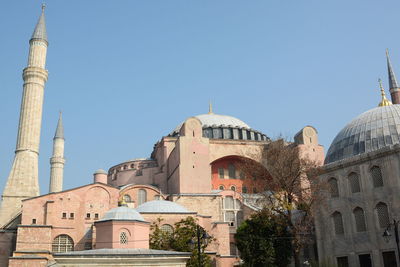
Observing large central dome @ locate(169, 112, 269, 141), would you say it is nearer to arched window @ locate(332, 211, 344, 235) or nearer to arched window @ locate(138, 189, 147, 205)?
arched window @ locate(138, 189, 147, 205)

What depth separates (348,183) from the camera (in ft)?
78.5

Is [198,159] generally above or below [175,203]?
above

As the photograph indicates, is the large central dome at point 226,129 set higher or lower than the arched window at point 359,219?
higher

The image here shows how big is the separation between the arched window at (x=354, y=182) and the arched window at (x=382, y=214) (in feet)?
4.72

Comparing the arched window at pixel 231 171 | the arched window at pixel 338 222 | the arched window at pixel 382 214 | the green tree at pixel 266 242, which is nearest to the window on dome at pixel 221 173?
the arched window at pixel 231 171

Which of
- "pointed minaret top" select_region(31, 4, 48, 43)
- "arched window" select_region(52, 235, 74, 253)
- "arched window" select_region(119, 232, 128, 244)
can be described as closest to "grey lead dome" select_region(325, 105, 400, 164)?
"arched window" select_region(119, 232, 128, 244)

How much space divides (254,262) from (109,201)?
34.4ft

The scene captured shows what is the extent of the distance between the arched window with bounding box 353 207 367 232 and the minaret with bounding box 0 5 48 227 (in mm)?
23949

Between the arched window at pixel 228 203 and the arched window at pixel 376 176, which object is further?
the arched window at pixel 228 203

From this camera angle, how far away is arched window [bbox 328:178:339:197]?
24516 mm

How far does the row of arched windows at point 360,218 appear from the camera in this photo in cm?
2208

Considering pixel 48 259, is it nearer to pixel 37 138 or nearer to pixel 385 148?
pixel 37 138

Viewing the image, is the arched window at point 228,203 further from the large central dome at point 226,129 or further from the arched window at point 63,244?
the arched window at point 63,244

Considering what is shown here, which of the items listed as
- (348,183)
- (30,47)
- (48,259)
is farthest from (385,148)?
(30,47)
